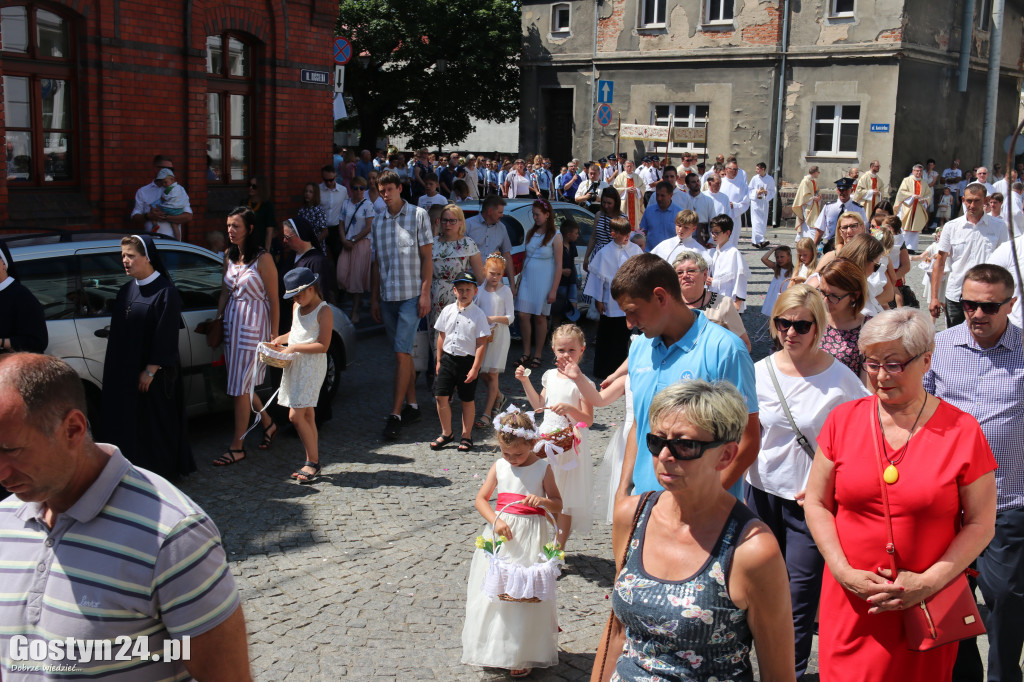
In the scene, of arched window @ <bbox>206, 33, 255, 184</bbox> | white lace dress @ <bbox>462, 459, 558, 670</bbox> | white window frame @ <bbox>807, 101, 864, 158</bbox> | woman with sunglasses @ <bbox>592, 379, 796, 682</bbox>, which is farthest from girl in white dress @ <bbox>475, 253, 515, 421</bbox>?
white window frame @ <bbox>807, 101, 864, 158</bbox>

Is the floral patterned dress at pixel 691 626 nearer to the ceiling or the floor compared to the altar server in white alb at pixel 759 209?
nearer to the floor

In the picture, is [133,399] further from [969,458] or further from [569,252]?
[569,252]

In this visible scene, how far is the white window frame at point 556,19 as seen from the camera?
3484 centimetres

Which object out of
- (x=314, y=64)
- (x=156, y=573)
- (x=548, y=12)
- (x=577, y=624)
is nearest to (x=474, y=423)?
(x=577, y=624)

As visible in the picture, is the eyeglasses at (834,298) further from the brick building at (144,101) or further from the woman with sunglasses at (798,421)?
the brick building at (144,101)

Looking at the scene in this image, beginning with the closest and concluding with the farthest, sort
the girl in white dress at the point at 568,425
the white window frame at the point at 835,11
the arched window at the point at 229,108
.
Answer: the girl in white dress at the point at 568,425 → the arched window at the point at 229,108 → the white window frame at the point at 835,11

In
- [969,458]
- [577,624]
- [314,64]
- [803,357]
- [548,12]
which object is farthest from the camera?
[548,12]

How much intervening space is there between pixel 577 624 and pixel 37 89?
10.0 meters

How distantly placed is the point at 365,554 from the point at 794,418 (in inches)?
112

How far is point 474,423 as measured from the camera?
8.82m

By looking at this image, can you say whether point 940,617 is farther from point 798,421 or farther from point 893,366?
point 798,421

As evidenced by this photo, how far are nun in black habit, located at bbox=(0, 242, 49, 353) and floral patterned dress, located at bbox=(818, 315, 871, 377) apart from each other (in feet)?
15.4

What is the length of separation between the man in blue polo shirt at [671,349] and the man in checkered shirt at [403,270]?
15.7 ft

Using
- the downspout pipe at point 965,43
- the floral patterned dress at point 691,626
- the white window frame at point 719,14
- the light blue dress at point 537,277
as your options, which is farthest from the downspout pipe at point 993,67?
the floral patterned dress at point 691,626
